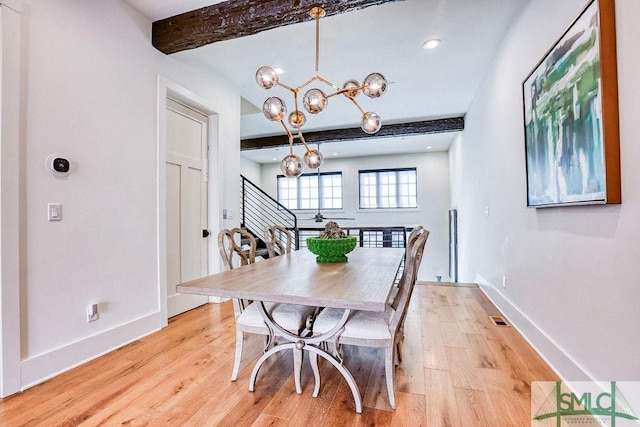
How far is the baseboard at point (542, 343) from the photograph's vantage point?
5.61 ft

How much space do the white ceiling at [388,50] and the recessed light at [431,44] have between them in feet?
0.16

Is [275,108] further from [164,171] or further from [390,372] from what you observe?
[390,372]

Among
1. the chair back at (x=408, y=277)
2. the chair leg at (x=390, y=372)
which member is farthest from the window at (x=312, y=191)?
the chair leg at (x=390, y=372)

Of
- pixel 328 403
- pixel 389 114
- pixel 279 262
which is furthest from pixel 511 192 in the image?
pixel 389 114

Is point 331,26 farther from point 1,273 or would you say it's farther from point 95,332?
point 95,332

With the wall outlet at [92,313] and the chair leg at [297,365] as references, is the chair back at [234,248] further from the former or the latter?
the wall outlet at [92,313]

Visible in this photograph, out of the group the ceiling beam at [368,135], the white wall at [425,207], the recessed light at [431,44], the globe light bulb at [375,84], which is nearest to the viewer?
the globe light bulb at [375,84]

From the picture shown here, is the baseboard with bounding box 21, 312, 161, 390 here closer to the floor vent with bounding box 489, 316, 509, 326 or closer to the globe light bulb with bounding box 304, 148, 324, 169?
the globe light bulb with bounding box 304, 148, 324, 169

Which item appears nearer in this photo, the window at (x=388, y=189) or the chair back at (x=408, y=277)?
the chair back at (x=408, y=277)

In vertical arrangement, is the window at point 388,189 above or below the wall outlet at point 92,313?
above

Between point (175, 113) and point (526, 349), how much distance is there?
386 centimetres

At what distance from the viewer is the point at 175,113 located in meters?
3.22

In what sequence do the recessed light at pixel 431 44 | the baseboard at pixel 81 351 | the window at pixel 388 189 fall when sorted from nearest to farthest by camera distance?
the baseboard at pixel 81 351 → the recessed light at pixel 431 44 → the window at pixel 388 189

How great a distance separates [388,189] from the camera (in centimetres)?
823
